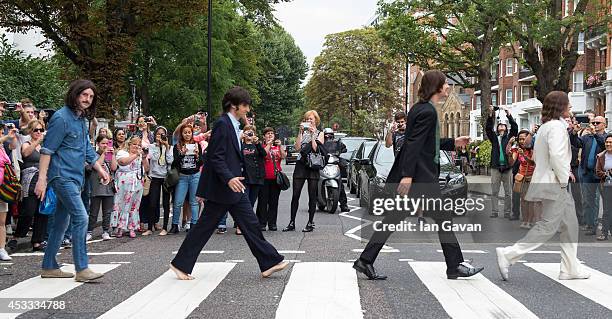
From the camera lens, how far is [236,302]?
660 cm

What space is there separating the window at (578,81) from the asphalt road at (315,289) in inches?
1755

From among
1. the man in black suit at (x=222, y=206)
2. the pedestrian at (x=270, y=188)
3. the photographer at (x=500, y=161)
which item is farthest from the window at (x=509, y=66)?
the man in black suit at (x=222, y=206)

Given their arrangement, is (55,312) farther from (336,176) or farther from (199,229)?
(336,176)

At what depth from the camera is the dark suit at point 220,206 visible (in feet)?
25.2

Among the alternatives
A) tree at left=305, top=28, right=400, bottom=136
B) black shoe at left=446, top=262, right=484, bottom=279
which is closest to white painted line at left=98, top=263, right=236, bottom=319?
black shoe at left=446, top=262, right=484, bottom=279

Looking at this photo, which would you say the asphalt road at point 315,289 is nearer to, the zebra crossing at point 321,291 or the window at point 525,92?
the zebra crossing at point 321,291

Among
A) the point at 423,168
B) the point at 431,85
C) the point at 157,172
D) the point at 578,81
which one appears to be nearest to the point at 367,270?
the point at 423,168

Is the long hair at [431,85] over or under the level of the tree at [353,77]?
under

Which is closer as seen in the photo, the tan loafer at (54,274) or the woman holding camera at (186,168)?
the tan loafer at (54,274)

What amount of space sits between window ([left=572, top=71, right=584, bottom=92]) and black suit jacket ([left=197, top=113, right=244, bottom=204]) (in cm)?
4840

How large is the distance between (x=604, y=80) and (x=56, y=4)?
32.3 m

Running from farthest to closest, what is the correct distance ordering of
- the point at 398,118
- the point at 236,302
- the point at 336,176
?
1. the point at 336,176
2. the point at 398,118
3. the point at 236,302

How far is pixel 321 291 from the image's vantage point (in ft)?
23.1

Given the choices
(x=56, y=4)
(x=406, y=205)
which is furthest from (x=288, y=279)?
(x=56, y=4)
